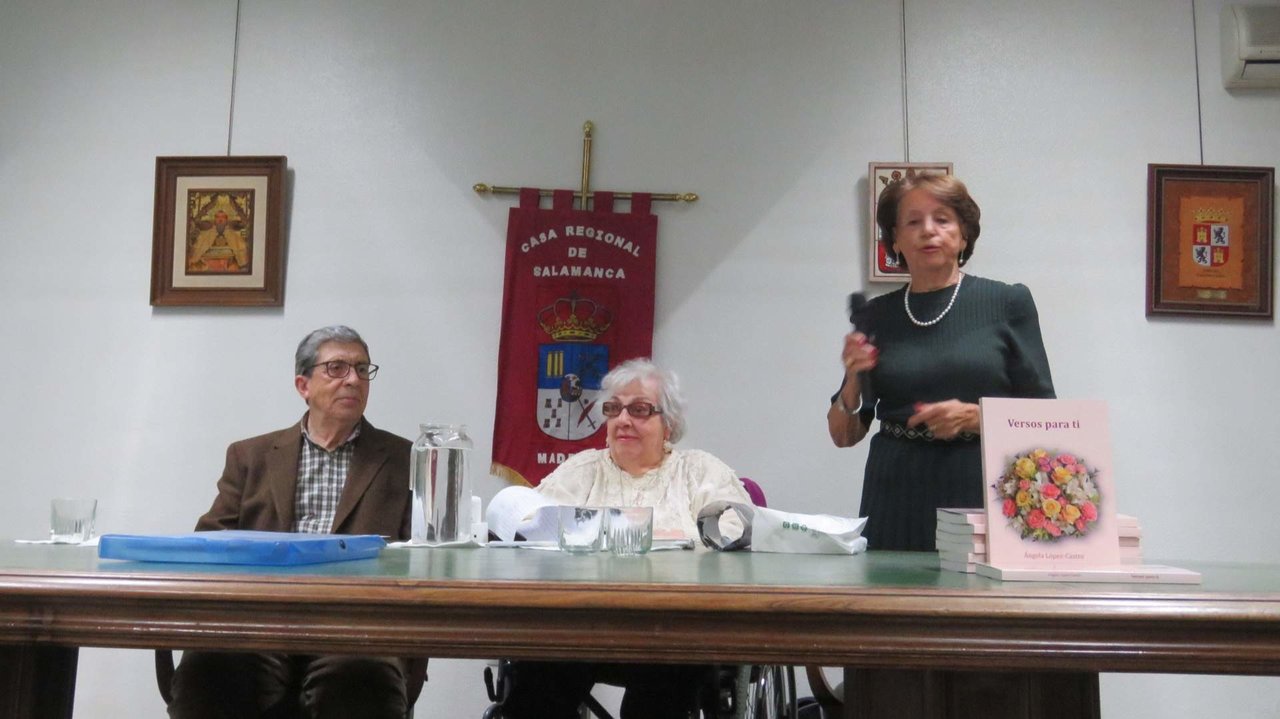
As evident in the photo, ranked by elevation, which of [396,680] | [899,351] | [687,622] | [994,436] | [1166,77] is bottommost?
[396,680]

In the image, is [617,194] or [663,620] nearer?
[663,620]

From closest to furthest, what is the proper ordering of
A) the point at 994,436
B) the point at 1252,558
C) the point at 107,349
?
1. the point at 994,436
2. the point at 1252,558
3. the point at 107,349

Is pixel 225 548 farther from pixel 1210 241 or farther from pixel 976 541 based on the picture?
pixel 1210 241

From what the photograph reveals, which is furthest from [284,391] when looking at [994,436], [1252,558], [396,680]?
[1252,558]

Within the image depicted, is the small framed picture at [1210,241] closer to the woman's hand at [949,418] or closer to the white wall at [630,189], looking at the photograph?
the white wall at [630,189]

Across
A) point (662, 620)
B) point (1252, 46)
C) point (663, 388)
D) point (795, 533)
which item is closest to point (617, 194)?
point (663, 388)

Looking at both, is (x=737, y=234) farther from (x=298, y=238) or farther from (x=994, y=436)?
(x=994, y=436)

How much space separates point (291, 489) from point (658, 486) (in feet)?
2.95

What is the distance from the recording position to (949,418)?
78.2 inches

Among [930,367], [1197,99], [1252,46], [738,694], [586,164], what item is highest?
[1252,46]

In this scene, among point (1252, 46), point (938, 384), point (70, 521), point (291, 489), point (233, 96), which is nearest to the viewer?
point (70, 521)

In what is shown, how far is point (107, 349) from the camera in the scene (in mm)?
3510

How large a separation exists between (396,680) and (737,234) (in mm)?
2065

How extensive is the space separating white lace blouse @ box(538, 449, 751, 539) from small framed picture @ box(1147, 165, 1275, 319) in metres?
1.74
